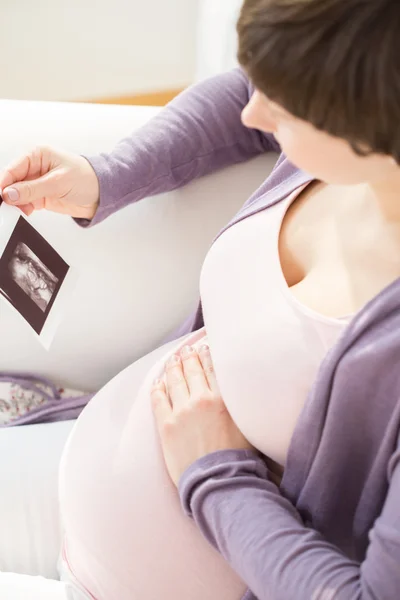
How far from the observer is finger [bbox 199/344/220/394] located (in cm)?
78

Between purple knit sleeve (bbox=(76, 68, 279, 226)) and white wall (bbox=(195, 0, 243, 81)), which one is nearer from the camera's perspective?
purple knit sleeve (bbox=(76, 68, 279, 226))

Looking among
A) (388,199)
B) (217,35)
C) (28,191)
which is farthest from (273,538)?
(217,35)

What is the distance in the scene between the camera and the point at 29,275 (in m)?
0.80

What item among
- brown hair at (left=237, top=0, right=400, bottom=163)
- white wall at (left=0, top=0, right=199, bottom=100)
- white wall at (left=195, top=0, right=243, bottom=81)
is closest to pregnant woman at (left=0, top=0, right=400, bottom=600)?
brown hair at (left=237, top=0, right=400, bottom=163)

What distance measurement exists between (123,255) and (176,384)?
0.27m

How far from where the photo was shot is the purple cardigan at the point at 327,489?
0.56m

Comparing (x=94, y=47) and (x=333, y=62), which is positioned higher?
(x=333, y=62)

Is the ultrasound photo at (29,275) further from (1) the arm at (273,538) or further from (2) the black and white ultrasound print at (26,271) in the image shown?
(1) the arm at (273,538)

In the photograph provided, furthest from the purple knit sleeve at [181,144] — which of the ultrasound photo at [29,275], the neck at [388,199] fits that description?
the neck at [388,199]

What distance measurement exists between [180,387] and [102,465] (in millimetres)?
135

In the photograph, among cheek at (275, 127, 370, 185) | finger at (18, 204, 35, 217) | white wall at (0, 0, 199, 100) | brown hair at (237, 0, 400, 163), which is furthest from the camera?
white wall at (0, 0, 199, 100)

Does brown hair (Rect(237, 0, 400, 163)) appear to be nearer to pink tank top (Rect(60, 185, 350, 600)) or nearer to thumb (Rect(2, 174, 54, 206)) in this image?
pink tank top (Rect(60, 185, 350, 600))

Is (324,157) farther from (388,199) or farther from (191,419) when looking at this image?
(191,419)

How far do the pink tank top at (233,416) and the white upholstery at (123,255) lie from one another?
0.18 metres
